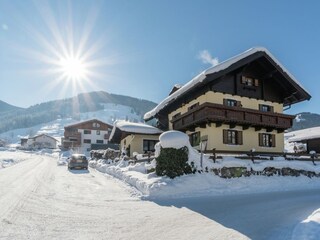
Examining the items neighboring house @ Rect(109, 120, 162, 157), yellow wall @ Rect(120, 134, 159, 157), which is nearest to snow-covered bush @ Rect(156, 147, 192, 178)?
neighboring house @ Rect(109, 120, 162, 157)

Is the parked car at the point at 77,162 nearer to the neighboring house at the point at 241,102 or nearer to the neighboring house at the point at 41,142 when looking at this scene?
the neighboring house at the point at 241,102

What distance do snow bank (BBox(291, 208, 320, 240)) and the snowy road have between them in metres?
0.20

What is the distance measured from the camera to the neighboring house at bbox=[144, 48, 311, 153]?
861 inches

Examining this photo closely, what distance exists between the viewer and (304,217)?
342 inches

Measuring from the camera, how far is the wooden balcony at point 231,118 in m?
21.0

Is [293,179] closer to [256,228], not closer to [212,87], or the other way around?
[212,87]

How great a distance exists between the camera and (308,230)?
686 centimetres

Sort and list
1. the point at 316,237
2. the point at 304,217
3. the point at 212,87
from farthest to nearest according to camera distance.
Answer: the point at 212,87 < the point at 304,217 < the point at 316,237

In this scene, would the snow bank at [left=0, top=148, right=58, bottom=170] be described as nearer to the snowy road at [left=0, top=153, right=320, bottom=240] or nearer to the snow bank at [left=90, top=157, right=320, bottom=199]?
the snow bank at [left=90, top=157, right=320, bottom=199]

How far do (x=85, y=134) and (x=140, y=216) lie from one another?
76.7 meters

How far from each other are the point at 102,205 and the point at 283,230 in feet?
18.8

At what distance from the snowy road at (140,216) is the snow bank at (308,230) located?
0.20 m

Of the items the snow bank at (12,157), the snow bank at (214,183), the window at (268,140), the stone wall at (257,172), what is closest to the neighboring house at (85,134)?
the snow bank at (12,157)

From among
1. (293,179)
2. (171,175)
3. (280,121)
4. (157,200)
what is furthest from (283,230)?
(280,121)
